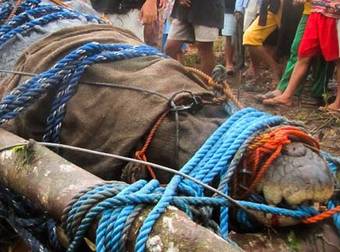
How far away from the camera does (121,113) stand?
1990mm

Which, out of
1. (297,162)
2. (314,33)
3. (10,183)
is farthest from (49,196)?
(314,33)

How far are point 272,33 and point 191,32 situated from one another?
1.29m

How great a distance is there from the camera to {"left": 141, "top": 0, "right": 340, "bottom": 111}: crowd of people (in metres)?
5.57

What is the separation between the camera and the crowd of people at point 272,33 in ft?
18.3

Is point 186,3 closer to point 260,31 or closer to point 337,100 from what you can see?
point 260,31

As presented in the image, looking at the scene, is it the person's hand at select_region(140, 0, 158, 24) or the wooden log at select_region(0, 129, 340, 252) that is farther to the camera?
the person's hand at select_region(140, 0, 158, 24)

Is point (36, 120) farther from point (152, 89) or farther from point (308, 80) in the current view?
point (308, 80)

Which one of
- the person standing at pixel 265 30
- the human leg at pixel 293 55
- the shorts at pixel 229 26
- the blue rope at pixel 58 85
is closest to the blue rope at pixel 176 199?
the blue rope at pixel 58 85

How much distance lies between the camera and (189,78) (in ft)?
7.22

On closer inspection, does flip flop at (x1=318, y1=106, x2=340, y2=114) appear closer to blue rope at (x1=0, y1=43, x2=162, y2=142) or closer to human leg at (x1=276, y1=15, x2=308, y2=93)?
human leg at (x1=276, y1=15, x2=308, y2=93)

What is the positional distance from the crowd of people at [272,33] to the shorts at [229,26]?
850 millimetres

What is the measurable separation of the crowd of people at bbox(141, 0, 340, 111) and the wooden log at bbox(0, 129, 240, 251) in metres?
3.69

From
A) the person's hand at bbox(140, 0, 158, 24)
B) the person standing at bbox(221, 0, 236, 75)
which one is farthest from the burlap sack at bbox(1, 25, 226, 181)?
the person standing at bbox(221, 0, 236, 75)

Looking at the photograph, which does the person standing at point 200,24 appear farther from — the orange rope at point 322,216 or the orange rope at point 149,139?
the orange rope at point 322,216
